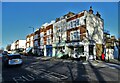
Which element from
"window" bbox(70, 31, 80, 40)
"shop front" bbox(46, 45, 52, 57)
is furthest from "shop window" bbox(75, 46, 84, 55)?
"shop front" bbox(46, 45, 52, 57)

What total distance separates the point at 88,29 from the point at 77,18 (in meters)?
3.64

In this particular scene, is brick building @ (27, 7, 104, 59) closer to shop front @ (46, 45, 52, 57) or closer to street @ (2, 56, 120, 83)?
shop front @ (46, 45, 52, 57)

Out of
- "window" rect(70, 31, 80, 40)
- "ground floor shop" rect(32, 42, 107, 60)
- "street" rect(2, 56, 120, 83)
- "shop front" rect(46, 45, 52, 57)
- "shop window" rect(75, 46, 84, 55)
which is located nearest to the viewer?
"street" rect(2, 56, 120, 83)

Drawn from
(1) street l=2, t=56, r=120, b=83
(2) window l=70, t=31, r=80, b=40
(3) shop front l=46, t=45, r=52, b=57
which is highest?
(2) window l=70, t=31, r=80, b=40

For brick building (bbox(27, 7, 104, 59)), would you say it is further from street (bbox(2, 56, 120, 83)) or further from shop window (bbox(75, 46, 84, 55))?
street (bbox(2, 56, 120, 83))

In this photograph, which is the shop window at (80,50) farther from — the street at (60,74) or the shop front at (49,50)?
the street at (60,74)

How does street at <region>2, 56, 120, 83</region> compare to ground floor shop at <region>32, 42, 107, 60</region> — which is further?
ground floor shop at <region>32, 42, 107, 60</region>

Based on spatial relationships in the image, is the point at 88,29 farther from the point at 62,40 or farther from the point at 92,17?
the point at 62,40

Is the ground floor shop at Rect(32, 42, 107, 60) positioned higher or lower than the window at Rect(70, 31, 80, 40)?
lower

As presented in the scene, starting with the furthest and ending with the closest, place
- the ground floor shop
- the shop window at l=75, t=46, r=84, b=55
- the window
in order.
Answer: the window → the shop window at l=75, t=46, r=84, b=55 → the ground floor shop

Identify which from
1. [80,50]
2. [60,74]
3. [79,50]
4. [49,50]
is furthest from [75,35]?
[60,74]

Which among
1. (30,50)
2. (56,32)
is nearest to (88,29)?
A: (56,32)

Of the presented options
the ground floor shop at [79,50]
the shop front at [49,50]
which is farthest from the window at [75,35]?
the shop front at [49,50]

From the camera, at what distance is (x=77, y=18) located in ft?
106
